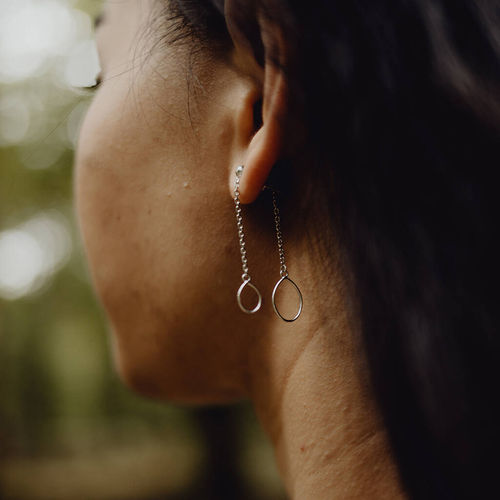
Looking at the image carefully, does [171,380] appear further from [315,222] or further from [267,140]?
[267,140]

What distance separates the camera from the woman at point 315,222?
3.11 feet

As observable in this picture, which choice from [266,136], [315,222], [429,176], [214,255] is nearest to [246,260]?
[214,255]

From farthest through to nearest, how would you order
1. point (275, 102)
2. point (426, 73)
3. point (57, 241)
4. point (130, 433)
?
point (130, 433), point (57, 241), point (275, 102), point (426, 73)

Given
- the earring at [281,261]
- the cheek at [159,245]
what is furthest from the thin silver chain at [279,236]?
the cheek at [159,245]

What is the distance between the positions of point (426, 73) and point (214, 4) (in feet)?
1.50

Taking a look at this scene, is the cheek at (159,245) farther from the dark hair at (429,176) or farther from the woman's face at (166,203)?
the dark hair at (429,176)

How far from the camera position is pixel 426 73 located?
95 cm

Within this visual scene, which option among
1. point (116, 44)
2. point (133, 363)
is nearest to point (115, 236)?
point (133, 363)

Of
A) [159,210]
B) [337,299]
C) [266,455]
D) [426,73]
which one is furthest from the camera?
[266,455]

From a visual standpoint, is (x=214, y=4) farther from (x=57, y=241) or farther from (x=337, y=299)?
(x=57, y=241)

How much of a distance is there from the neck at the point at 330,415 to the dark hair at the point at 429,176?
0.16m

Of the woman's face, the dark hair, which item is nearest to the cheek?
the woman's face

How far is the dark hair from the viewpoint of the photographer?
935 mm

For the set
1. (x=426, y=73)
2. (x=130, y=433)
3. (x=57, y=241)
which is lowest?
(x=130, y=433)
